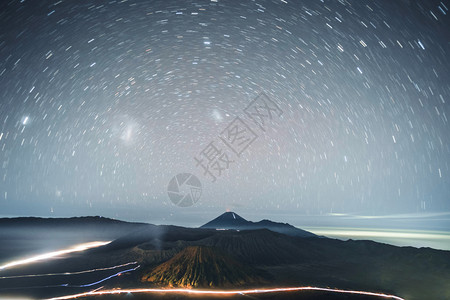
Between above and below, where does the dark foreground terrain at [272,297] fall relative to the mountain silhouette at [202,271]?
below

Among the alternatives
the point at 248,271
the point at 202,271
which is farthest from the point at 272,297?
the point at 248,271

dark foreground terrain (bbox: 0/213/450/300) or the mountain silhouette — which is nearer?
dark foreground terrain (bbox: 0/213/450/300)

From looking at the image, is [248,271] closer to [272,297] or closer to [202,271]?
[202,271]

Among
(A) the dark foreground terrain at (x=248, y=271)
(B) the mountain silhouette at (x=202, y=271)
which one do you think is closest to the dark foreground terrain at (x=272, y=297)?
(A) the dark foreground terrain at (x=248, y=271)

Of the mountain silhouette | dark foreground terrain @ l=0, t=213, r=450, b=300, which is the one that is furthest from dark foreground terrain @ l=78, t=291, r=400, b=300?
the mountain silhouette

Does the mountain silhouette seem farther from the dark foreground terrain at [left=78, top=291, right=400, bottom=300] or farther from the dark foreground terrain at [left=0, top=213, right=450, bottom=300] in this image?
the dark foreground terrain at [left=78, top=291, right=400, bottom=300]

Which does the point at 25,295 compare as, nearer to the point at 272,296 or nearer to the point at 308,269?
the point at 272,296

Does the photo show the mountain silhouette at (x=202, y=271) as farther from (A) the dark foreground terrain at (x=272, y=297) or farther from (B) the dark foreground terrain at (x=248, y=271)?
Answer: (A) the dark foreground terrain at (x=272, y=297)

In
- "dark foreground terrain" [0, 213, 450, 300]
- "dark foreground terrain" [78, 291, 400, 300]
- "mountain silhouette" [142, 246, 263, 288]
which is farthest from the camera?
"mountain silhouette" [142, 246, 263, 288]

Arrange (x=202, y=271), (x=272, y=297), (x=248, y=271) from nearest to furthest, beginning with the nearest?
(x=272, y=297) < (x=202, y=271) < (x=248, y=271)

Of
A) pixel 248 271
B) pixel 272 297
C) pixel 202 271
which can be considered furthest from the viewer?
pixel 248 271

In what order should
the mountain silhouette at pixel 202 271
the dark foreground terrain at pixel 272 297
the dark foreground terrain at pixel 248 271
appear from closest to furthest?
the dark foreground terrain at pixel 272 297, the dark foreground terrain at pixel 248 271, the mountain silhouette at pixel 202 271
